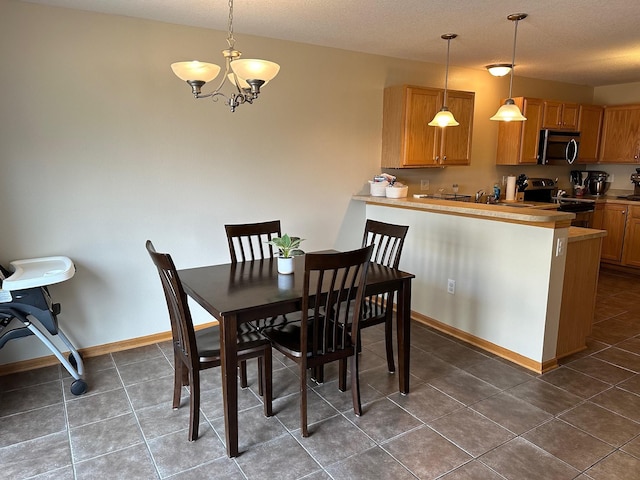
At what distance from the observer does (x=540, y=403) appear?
8.75 ft

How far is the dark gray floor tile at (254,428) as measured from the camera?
2.30 m

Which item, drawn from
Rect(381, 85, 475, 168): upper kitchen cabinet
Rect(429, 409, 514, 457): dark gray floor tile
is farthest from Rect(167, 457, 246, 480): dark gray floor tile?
Rect(381, 85, 475, 168): upper kitchen cabinet

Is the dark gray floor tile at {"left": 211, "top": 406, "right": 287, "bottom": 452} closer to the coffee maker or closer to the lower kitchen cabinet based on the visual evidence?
the lower kitchen cabinet

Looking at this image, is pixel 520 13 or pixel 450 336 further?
pixel 450 336

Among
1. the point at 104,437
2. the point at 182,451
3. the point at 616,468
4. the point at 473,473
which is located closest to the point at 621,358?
the point at 616,468

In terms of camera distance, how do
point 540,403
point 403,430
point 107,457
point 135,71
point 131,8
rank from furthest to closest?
point 135,71
point 131,8
point 540,403
point 403,430
point 107,457

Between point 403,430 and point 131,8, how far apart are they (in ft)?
10.3

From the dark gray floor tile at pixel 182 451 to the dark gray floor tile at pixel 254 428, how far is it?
82mm

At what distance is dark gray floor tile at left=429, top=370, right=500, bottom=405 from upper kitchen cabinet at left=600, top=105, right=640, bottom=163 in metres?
4.56

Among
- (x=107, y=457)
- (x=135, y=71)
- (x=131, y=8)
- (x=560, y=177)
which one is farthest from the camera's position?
(x=560, y=177)

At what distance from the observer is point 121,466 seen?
2.10 meters

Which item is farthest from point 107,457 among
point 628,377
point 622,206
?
point 622,206

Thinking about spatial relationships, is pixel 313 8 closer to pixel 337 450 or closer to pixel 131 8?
pixel 131 8

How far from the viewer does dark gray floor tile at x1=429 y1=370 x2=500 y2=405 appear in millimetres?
2736
